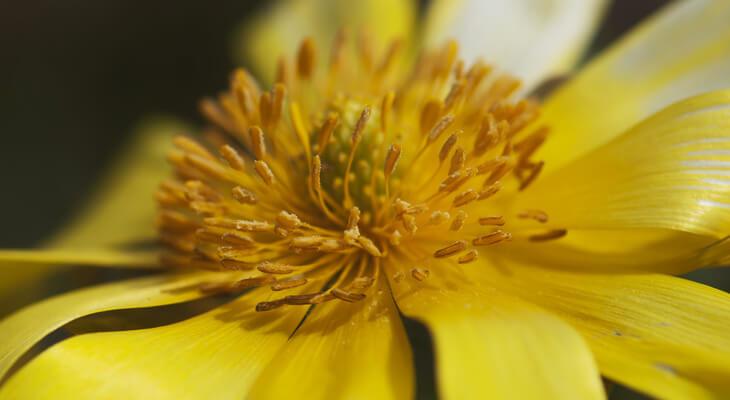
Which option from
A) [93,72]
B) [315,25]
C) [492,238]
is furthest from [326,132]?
[93,72]

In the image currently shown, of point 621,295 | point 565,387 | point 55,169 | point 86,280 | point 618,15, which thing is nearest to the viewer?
point 565,387

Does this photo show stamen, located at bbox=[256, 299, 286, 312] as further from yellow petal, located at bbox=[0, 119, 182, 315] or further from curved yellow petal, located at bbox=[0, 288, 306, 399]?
yellow petal, located at bbox=[0, 119, 182, 315]

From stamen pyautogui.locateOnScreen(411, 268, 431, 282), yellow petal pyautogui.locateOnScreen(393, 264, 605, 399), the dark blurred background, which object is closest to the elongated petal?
stamen pyautogui.locateOnScreen(411, 268, 431, 282)

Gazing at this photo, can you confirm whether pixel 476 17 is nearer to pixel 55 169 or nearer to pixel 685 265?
pixel 685 265

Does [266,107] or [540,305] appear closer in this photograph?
[540,305]

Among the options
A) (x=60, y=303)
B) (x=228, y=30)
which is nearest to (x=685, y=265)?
(x=60, y=303)
